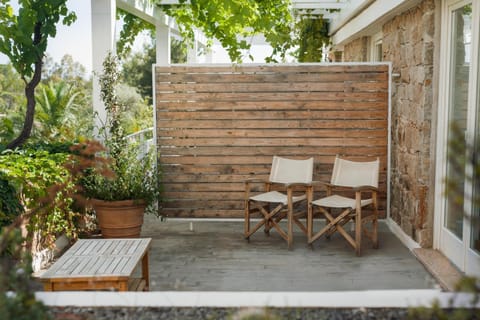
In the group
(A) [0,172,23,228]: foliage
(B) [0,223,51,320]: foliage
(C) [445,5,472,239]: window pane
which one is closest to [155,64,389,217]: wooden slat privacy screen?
(C) [445,5,472,239]: window pane

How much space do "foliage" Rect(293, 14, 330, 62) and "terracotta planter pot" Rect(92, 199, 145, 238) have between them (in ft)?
18.6

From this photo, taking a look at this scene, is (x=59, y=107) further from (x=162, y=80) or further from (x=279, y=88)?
(x=279, y=88)

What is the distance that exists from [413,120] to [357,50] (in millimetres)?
4206

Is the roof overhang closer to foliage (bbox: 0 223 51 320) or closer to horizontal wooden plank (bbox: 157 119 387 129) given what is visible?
horizontal wooden plank (bbox: 157 119 387 129)

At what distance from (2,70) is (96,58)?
51.4ft

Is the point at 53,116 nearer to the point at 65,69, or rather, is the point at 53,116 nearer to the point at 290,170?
the point at 290,170

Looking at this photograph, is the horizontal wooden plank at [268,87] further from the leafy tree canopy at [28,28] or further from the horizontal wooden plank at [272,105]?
the leafy tree canopy at [28,28]

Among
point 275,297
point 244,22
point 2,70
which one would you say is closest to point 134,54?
point 2,70

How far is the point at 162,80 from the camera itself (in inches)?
264

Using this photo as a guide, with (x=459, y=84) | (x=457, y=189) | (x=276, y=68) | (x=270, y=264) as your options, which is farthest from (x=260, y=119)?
(x=457, y=189)

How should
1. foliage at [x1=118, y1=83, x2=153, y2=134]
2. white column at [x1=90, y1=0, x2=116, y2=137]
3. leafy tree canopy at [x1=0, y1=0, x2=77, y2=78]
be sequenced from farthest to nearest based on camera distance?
1. foliage at [x1=118, y1=83, x2=153, y2=134]
2. white column at [x1=90, y1=0, x2=116, y2=137]
3. leafy tree canopy at [x1=0, y1=0, x2=77, y2=78]

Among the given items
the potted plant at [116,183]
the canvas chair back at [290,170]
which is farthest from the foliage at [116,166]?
the canvas chair back at [290,170]

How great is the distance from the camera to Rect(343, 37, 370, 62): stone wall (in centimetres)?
907

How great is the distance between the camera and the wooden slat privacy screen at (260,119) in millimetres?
6633
